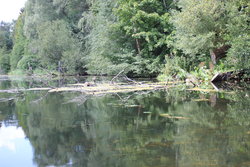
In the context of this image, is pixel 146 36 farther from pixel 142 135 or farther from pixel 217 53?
pixel 142 135

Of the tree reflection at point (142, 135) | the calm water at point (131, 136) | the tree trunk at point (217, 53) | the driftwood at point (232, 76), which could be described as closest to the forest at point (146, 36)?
the tree trunk at point (217, 53)

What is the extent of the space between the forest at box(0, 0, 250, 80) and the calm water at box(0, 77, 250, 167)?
6.30 meters

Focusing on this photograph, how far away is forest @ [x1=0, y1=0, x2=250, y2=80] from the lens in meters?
13.1

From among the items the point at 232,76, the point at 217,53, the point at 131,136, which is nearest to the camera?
the point at 131,136

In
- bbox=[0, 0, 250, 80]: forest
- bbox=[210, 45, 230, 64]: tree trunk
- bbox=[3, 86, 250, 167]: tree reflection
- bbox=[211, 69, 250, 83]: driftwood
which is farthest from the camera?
bbox=[210, 45, 230, 64]: tree trunk

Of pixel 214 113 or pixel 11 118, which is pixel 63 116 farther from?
pixel 214 113

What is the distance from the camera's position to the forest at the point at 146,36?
1312 cm

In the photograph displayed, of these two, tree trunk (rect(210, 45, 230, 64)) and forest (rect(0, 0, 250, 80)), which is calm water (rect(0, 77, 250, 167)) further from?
tree trunk (rect(210, 45, 230, 64))

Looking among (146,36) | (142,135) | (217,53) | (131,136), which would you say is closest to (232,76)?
(217,53)

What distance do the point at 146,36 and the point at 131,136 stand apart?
570 inches

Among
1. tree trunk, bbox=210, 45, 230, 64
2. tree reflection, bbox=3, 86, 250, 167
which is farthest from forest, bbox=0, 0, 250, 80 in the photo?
tree reflection, bbox=3, 86, 250, 167

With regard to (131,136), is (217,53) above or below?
above

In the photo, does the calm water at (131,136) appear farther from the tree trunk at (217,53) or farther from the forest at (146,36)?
the tree trunk at (217,53)

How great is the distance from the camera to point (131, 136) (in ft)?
14.6
